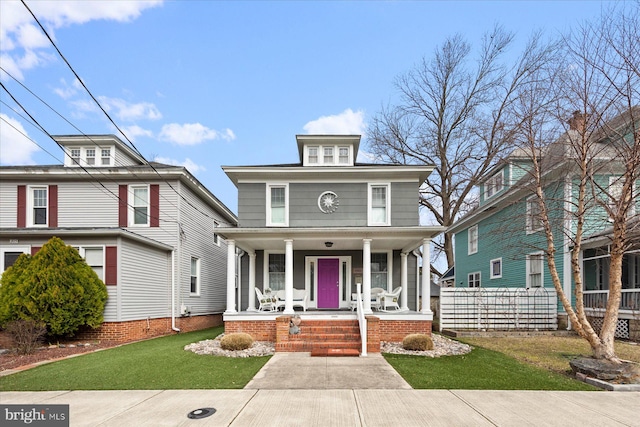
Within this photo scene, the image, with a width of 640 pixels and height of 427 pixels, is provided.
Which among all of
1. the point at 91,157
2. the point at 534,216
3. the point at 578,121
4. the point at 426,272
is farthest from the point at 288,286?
the point at 91,157

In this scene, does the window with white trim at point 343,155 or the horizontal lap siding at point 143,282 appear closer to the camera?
the horizontal lap siding at point 143,282

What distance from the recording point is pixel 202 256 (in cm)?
1731

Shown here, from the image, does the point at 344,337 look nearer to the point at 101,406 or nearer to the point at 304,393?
the point at 304,393

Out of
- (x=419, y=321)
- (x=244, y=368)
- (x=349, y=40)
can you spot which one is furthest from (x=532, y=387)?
(x=349, y=40)

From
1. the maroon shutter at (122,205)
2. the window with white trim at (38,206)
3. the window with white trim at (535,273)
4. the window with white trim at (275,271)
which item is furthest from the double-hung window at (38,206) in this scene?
the window with white trim at (535,273)

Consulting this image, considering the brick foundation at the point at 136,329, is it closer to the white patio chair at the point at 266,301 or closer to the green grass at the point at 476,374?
the white patio chair at the point at 266,301

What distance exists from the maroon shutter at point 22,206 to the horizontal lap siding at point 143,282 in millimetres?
5217

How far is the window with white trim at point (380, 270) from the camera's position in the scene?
13.9m

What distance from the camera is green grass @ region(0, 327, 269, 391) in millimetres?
6559

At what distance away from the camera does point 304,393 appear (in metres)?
6.06

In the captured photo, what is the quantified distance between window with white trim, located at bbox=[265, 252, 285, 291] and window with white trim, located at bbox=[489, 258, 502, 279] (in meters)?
10.6

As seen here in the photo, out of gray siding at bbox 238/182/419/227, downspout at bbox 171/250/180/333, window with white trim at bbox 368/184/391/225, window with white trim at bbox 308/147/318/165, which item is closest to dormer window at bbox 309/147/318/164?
window with white trim at bbox 308/147/318/165

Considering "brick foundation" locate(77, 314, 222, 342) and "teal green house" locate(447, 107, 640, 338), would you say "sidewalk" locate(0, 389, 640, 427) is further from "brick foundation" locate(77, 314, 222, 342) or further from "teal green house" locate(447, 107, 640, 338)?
"brick foundation" locate(77, 314, 222, 342)

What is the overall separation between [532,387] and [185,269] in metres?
12.7
